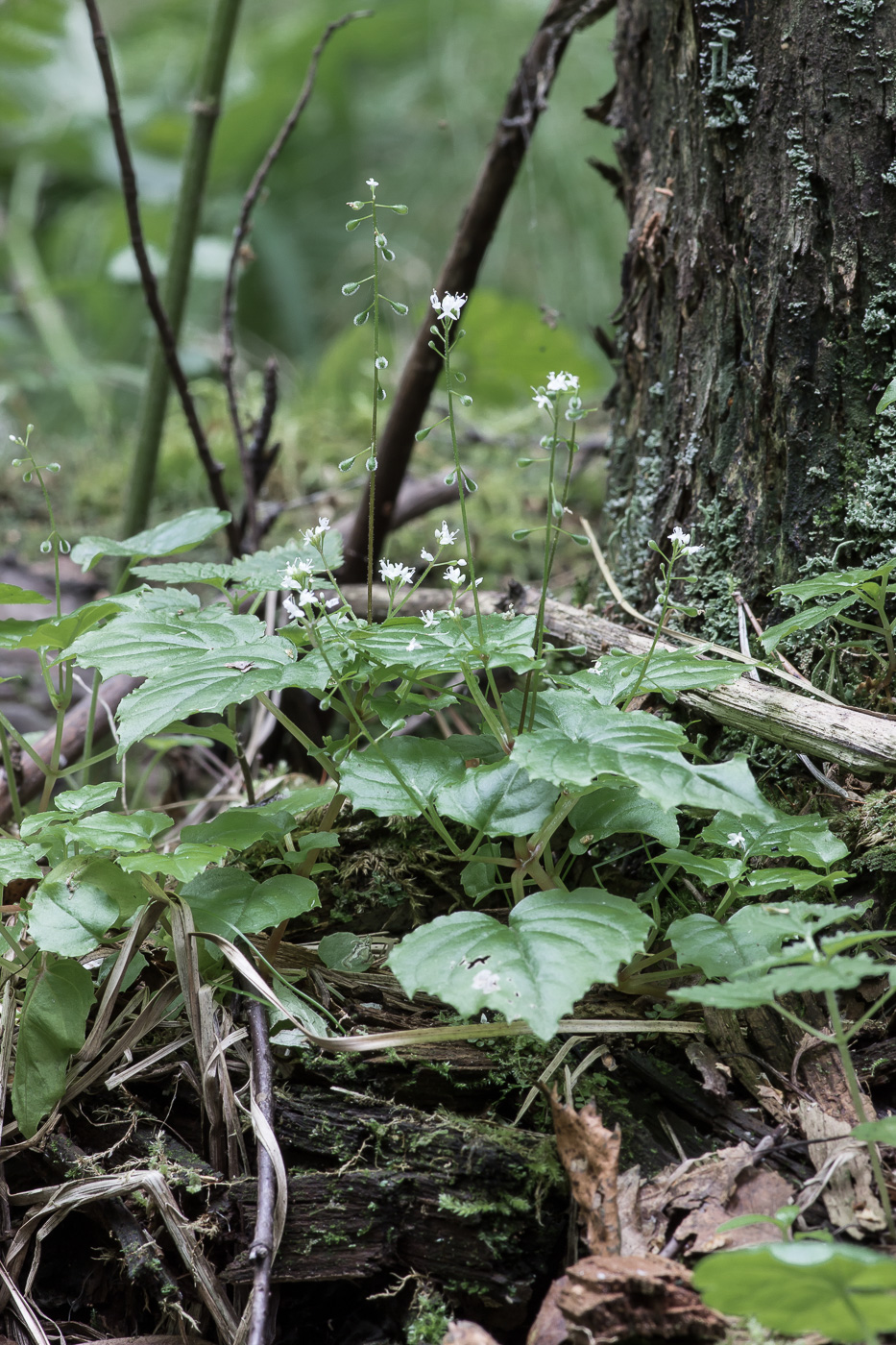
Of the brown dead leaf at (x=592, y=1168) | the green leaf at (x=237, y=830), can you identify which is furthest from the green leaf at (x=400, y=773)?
the brown dead leaf at (x=592, y=1168)

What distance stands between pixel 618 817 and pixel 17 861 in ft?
2.30

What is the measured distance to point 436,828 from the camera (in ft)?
3.66

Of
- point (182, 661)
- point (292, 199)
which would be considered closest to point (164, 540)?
point (182, 661)

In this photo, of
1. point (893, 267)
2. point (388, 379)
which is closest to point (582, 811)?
point (893, 267)

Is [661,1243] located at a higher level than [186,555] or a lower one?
lower

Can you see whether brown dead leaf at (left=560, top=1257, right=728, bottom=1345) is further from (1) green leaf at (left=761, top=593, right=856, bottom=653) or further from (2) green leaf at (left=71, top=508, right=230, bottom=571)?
(2) green leaf at (left=71, top=508, right=230, bottom=571)

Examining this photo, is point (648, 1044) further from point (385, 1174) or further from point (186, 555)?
point (186, 555)

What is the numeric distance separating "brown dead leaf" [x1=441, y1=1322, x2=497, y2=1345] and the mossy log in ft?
0.24

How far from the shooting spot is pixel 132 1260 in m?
0.98

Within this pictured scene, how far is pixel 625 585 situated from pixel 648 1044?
2.59 feet

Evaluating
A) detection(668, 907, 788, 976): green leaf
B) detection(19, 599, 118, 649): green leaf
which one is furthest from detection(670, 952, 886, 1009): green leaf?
detection(19, 599, 118, 649): green leaf

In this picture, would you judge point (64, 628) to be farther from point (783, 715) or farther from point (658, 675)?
point (783, 715)

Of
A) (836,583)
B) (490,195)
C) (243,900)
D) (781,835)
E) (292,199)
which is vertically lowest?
(243,900)

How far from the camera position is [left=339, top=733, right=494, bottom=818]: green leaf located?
106cm
